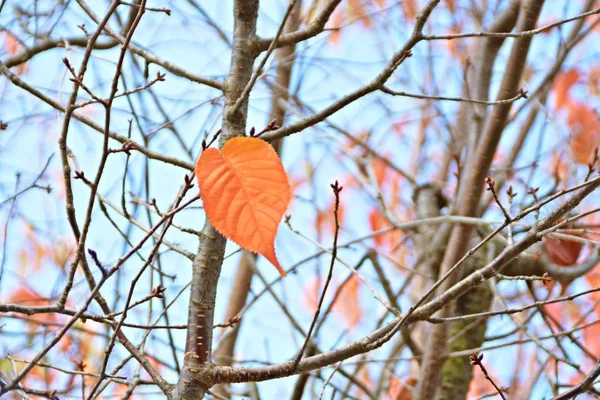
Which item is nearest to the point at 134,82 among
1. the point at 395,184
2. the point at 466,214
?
the point at 466,214

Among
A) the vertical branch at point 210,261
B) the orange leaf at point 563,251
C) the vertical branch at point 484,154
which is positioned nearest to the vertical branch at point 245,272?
the vertical branch at point 484,154

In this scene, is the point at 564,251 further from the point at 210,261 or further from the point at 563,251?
the point at 210,261

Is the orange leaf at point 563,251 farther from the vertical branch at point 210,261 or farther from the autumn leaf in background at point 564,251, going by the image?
the vertical branch at point 210,261

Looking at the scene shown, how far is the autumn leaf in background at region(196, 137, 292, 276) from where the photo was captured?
0.94 metres

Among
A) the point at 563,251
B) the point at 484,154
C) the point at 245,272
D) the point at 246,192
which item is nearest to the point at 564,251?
the point at 563,251

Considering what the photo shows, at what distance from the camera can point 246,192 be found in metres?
0.98

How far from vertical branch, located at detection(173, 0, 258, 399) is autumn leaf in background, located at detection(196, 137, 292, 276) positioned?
261 mm

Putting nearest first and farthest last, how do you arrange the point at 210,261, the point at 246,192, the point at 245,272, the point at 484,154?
1. the point at 246,192
2. the point at 210,261
3. the point at 484,154
4. the point at 245,272

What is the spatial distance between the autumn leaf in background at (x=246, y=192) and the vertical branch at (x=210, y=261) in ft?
0.86

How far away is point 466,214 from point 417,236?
2.52 feet

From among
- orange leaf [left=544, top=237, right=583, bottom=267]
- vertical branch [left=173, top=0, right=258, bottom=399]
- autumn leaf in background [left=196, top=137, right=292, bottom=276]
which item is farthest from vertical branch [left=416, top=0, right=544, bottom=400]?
autumn leaf in background [left=196, top=137, right=292, bottom=276]

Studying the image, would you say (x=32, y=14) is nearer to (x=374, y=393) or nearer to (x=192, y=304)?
(x=192, y=304)

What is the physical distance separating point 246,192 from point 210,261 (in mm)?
290

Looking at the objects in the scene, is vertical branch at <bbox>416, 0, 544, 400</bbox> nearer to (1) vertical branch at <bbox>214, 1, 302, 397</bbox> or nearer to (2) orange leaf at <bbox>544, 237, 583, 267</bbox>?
(2) orange leaf at <bbox>544, 237, 583, 267</bbox>
